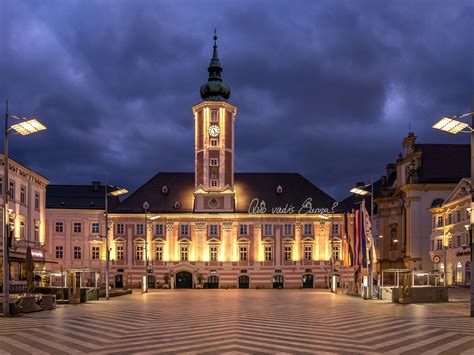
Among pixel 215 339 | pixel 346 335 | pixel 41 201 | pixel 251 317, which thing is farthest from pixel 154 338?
pixel 41 201

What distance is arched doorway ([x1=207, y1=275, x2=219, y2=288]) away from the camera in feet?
274

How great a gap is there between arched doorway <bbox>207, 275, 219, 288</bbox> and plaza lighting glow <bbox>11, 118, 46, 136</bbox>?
55.5m

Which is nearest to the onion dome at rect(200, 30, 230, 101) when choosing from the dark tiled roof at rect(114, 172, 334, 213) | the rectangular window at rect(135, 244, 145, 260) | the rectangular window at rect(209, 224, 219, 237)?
the dark tiled roof at rect(114, 172, 334, 213)

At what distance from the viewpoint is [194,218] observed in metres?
85.7

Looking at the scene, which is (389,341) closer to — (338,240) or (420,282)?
(420,282)

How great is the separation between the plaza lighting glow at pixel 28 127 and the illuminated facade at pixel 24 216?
77.6 ft

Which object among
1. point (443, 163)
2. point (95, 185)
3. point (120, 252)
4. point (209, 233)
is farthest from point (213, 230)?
point (443, 163)

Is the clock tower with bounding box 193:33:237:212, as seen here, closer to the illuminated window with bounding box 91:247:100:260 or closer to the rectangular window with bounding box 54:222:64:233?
the illuminated window with bounding box 91:247:100:260

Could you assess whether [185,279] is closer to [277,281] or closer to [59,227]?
[277,281]

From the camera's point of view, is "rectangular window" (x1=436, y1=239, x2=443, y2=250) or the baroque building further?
the baroque building

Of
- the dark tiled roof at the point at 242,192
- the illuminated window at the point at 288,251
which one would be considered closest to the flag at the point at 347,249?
the illuminated window at the point at 288,251

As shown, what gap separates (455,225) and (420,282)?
24.4 metres

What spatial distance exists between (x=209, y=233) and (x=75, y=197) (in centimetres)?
1986

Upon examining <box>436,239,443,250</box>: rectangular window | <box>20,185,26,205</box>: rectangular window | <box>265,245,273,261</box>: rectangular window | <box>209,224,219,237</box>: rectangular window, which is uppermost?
<box>20,185,26,205</box>: rectangular window
